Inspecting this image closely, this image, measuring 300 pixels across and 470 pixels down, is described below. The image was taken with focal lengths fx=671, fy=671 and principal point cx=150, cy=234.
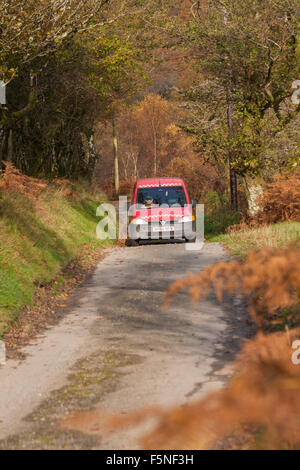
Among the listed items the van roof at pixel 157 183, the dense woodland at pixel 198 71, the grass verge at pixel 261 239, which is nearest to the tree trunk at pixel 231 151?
the dense woodland at pixel 198 71

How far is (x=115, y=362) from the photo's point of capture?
308 inches

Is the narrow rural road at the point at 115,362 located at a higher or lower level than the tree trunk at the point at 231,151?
lower

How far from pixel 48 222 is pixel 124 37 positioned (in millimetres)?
10342

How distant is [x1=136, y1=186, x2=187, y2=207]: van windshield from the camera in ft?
72.7

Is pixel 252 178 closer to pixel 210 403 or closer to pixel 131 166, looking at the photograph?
pixel 210 403

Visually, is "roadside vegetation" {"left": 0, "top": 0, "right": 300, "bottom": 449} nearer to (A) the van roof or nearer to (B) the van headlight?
(B) the van headlight

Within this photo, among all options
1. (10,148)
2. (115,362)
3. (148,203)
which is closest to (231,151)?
(148,203)

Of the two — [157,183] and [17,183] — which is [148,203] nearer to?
[157,183]

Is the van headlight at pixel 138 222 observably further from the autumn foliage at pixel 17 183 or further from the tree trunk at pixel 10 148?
the tree trunk at pixel 10 148

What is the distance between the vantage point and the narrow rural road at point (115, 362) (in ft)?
19.4

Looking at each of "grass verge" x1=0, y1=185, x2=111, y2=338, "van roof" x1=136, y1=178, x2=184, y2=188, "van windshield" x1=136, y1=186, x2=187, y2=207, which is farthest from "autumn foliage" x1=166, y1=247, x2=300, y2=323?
"van roof" x1=136, y1=178, x2=184, y2=188

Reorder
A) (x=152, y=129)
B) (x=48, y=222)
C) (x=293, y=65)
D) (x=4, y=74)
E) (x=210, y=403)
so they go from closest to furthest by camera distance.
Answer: (x=210, y=403) → (x=4, y=74) → (x=48, y=222) → (x=293, y=65) → (x=152, y=129)

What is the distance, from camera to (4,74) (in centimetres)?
1761
